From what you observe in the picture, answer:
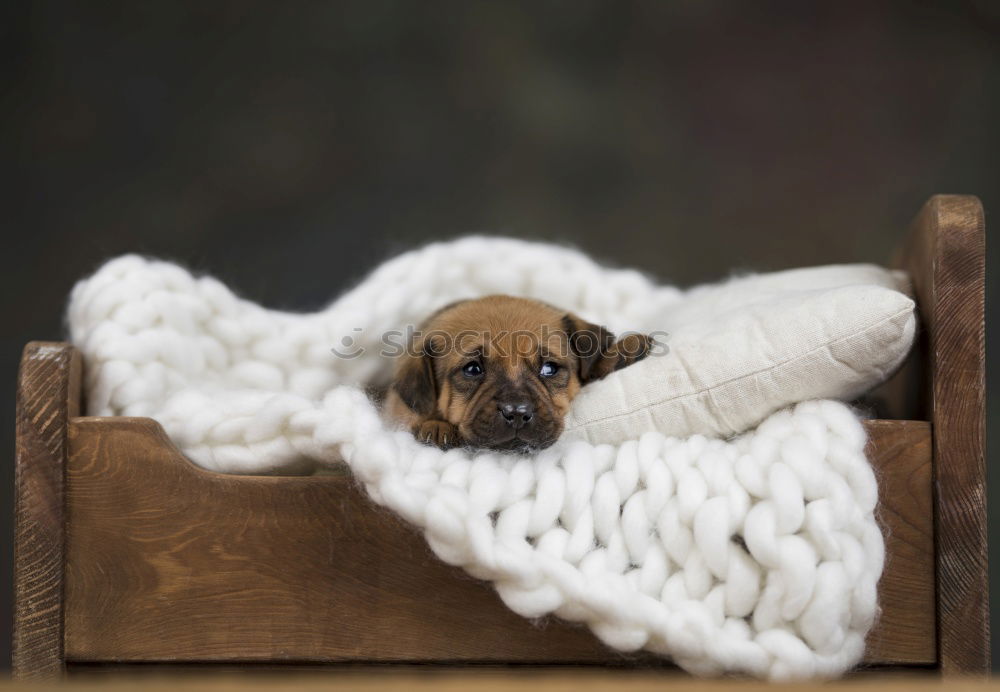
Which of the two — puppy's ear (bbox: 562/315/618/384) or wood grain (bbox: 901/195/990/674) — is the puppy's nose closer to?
puppy's ear (bbox: 562/315/618/384)

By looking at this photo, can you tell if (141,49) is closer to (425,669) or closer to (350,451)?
(350,451)

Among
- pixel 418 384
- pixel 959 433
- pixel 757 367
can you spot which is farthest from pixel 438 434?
pixel 959 433

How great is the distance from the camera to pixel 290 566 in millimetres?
1854

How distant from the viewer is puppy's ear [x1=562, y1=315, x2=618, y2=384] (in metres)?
2.40

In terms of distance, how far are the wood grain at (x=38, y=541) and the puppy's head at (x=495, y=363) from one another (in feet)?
2.53

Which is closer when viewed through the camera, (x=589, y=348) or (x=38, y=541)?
(x=38, y=541)

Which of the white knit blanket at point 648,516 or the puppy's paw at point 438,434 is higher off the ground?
the puppy's paw at point 438,434

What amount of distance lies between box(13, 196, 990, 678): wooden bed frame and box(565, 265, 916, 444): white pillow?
0.46ft

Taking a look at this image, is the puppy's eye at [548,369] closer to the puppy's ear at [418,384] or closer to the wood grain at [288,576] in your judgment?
the puppy's ear at [418,384]

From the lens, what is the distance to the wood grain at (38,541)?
185 centimetres

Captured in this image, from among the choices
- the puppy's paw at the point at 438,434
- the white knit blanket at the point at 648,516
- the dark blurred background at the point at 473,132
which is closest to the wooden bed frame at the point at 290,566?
the white knit blanket at the point at 648,516

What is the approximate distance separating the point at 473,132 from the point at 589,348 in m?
1.79

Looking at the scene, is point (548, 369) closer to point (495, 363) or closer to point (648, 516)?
point (495, 363)

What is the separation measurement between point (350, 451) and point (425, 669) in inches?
17.7
